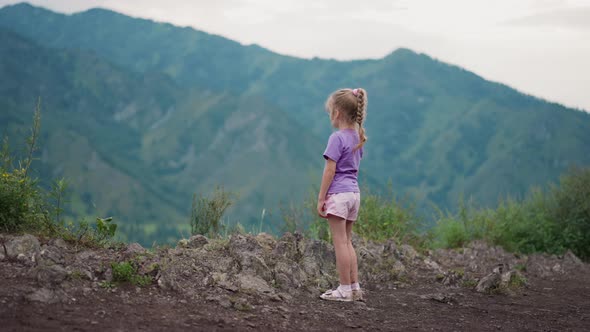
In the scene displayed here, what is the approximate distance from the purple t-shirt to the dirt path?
39.0 inches

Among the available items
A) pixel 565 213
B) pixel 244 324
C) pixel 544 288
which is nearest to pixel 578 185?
pixel 565 213

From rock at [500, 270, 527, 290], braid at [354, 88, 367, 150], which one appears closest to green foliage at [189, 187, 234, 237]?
braid at [354, 88, 367, 150]

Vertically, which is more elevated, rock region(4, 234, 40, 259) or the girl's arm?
the girl's arm

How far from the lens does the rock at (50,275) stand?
422 centimetres

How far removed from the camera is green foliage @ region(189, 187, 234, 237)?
729 centimetres

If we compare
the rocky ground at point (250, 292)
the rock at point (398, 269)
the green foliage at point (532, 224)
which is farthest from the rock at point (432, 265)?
the green foliage at point (532, 224)

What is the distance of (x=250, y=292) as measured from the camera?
502 centimetres

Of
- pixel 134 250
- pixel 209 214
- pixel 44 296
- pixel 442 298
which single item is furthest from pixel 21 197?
pixel 442 298

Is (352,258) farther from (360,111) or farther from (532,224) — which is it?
(532,224)

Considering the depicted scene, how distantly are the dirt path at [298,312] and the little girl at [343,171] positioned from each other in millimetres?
505

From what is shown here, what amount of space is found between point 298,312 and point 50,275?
1809 mm

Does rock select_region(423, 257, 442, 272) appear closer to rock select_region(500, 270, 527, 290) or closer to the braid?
rock select_region(500, 270, 527, 290)

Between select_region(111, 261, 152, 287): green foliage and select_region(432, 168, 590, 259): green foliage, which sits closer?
select_region(111, 261, 152, 287): green foliage

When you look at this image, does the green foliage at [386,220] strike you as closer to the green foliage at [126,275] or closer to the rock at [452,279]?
the rock at [452,279]
